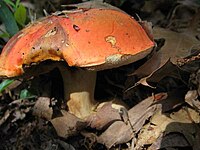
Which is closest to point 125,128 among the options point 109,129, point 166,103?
point 109,129

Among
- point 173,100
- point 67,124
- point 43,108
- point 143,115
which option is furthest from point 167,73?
point 43,108

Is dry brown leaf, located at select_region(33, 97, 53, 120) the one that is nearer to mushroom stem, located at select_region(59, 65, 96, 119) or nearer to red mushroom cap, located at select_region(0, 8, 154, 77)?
mushroom stem, located at select_region(59, 65, 96, 119)

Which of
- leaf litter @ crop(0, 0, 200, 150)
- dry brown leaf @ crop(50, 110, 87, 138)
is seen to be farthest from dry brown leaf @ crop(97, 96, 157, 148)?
dry brown leaf @ crop(50, 110, 87, 138)

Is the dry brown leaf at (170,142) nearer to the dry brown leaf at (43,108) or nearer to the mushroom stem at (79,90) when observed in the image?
the mushroom stem at (79,90)

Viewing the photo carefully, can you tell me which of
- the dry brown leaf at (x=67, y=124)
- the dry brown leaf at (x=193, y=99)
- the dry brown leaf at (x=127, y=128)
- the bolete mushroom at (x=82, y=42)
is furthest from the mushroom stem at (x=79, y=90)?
the dry brown leaf at (x=193, y=99)

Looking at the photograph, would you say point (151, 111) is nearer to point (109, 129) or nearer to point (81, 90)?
point (109, 129)
